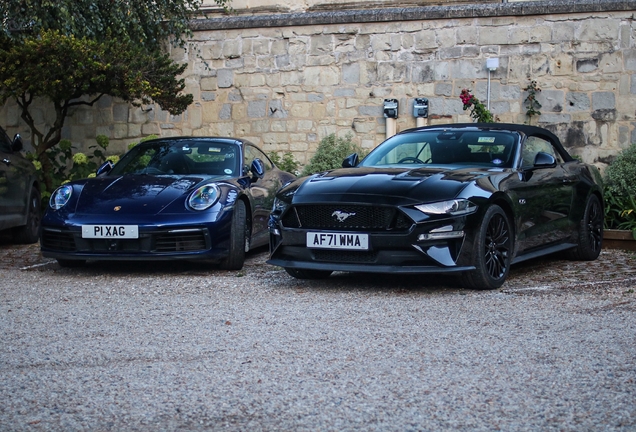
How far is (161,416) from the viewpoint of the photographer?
3.82 m

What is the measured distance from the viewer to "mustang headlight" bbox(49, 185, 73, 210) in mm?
8469

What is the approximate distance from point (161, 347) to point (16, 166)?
6.34 m

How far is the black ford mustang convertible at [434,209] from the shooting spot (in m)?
6.81

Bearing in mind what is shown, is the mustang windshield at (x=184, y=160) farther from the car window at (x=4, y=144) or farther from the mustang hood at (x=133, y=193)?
the car window at (x=4, y=144)

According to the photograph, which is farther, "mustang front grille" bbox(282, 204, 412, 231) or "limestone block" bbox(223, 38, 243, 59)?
"limestone block" bbox(223, 38, 243, 59)

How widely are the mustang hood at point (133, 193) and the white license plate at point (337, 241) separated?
1689 millimetres

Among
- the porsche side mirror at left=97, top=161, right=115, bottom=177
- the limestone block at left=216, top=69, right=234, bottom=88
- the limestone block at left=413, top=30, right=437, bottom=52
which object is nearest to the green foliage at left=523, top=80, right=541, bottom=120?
the limestone block at left=413, top=30, right=437, bottom=52

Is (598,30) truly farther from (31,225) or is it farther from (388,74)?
(31,225)

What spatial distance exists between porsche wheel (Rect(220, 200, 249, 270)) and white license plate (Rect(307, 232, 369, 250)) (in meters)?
1.38

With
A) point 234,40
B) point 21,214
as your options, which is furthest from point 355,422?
point 234,40

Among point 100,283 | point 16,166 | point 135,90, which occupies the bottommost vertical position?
point 100,283

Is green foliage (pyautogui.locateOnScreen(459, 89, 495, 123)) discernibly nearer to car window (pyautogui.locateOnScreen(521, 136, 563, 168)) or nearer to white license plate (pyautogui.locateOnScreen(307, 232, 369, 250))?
car window (pyautogui.locateOnScreen(521, 136, 563, 168))

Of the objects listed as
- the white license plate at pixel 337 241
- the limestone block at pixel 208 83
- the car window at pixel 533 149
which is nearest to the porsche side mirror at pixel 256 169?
the white license plate at pixel 337 241

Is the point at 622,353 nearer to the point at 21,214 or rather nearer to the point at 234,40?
the point at 21,214
